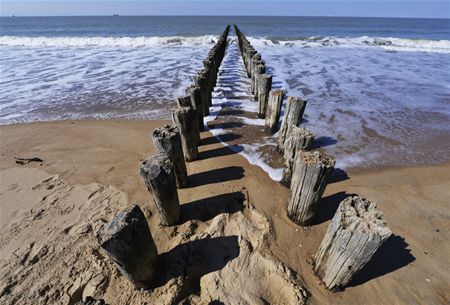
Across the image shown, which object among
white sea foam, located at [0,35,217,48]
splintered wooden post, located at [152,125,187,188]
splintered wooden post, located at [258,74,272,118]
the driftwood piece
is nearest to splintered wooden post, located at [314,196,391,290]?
splintered wooden post, located at [152,125,187,188]

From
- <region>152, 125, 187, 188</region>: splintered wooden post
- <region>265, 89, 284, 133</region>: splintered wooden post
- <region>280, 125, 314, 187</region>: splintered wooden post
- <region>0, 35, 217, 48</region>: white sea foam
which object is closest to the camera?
<region>152, 125, 187, 188</region>: splintered wooden post

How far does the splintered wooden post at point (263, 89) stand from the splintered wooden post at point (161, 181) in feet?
14.3

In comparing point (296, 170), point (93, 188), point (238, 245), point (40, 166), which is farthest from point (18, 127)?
point (296, 170)

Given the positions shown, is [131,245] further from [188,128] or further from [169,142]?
[188,128]

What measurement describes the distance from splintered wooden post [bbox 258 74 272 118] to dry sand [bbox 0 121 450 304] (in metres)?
2.35

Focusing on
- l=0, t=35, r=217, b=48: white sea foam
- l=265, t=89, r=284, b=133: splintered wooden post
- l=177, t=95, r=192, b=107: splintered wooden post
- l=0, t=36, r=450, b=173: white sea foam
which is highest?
l=177, t=95, r=192, b=107: splintered wooden post

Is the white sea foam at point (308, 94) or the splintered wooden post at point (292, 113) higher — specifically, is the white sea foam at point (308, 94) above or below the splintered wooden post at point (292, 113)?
below

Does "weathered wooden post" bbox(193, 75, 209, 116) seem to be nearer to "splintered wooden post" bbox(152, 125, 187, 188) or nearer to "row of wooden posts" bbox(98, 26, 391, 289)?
"row of wooden posts" bbox(98, 26, 391, 289)

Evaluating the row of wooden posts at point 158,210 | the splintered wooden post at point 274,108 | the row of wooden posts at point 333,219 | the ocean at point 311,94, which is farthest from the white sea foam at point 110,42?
the row of wooden posts at point 333,219

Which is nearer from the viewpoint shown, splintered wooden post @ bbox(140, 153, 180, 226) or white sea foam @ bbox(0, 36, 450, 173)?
splintered wooden post @ bbox(140, 153, 180, 226)

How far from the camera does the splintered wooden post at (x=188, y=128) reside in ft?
15.3

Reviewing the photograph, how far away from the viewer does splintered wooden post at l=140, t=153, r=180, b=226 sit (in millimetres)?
3160

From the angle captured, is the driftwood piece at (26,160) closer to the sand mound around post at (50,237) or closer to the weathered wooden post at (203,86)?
the sand mound around post at (50,237)

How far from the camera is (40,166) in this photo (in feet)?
17.8
